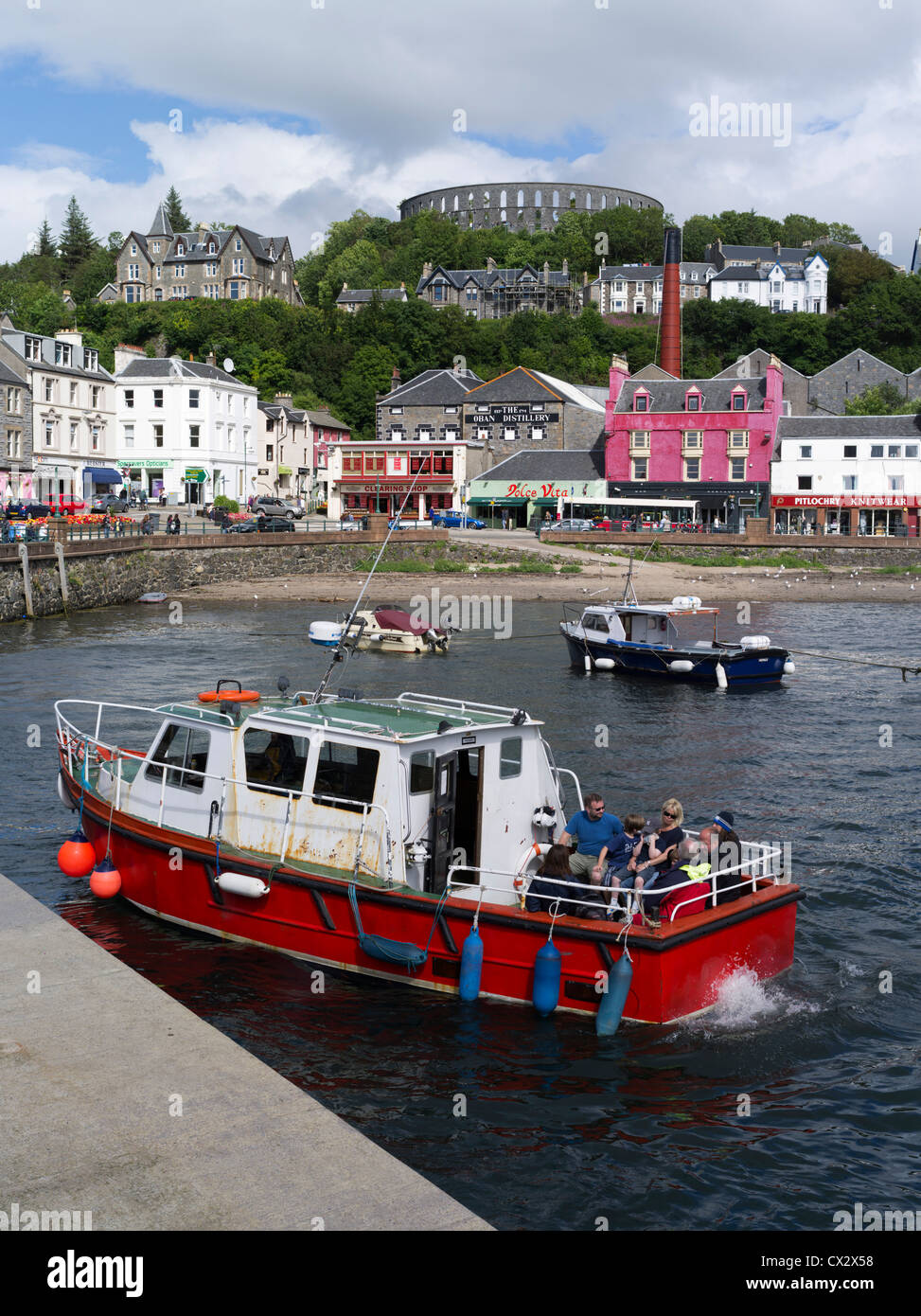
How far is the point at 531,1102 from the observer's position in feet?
39.4

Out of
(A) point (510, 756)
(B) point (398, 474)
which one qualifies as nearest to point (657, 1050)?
(A) point (510, 756)

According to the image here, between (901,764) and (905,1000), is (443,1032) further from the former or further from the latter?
(901,764)

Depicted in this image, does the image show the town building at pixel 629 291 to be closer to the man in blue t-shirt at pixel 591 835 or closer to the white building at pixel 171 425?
the white building at pixel 171 425

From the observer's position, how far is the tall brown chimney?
106m

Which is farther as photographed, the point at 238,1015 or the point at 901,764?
the point at 901,764

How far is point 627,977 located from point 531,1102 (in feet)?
5.51

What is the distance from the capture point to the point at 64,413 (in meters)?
76.3

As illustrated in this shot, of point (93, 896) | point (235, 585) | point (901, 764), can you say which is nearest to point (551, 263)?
point (235, 585)

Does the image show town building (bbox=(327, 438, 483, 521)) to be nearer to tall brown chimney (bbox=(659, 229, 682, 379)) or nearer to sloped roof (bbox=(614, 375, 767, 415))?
sloped roof (bbox=(614, 375, 767, 415))

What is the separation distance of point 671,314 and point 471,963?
330 ft

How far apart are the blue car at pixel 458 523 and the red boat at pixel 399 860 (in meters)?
66.3

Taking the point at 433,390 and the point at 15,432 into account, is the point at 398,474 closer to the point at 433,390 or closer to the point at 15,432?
the point at 433,390

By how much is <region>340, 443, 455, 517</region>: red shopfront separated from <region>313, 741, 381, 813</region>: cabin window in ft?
249
